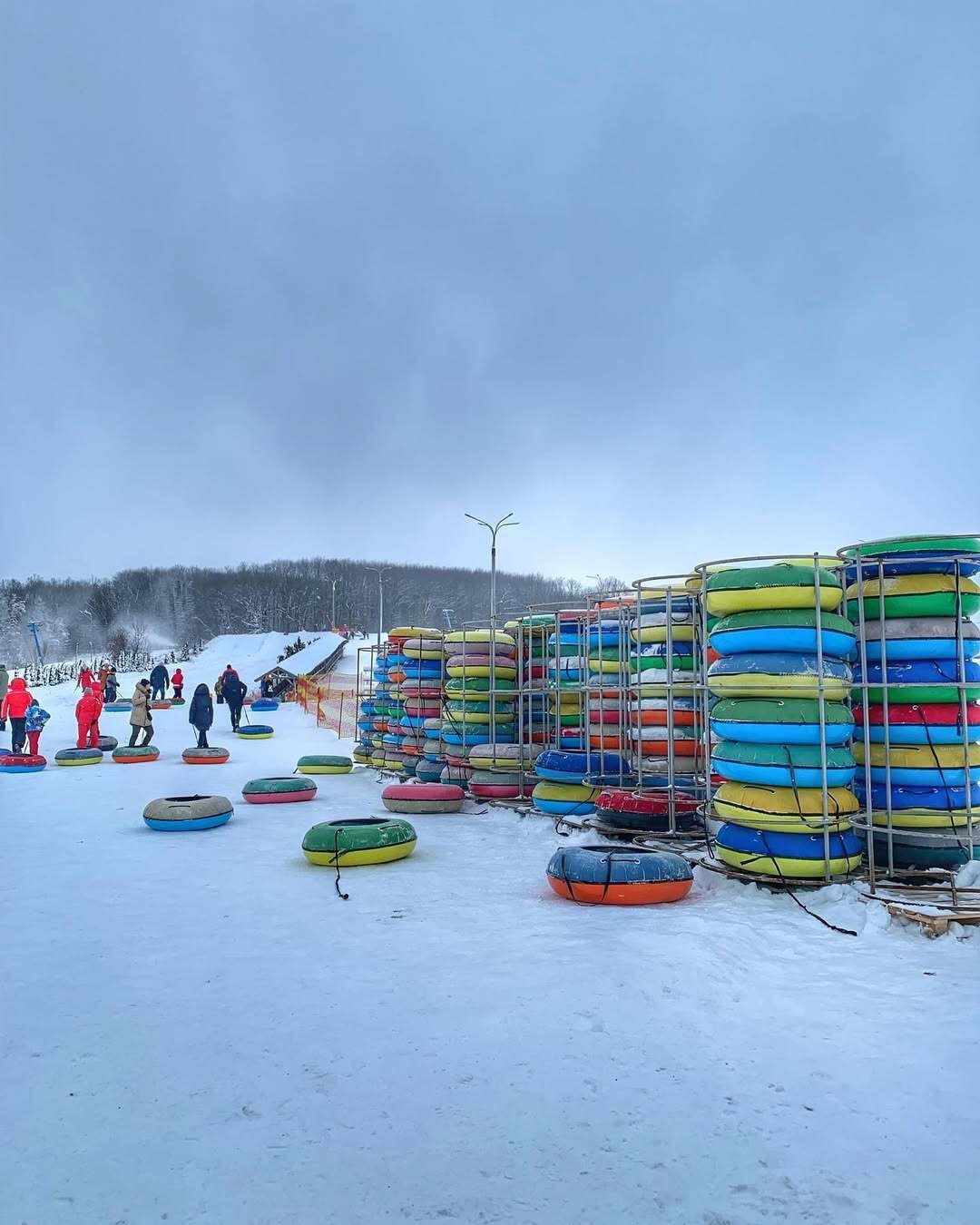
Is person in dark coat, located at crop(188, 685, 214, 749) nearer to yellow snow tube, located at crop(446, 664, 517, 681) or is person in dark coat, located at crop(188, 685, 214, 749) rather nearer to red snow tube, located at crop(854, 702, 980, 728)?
yellow snow tube, located at crop(446, 664, 517, 681)

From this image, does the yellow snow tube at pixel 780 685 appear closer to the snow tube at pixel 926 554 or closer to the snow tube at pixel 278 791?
the snow tube at pixel 926 554

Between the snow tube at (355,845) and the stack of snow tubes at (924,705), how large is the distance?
4.33m

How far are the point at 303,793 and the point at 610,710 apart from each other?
4864 millimetres

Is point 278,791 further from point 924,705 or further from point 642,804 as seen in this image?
point 924,705

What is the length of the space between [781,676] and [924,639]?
45.2 inches

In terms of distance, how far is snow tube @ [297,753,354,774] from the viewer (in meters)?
15.7

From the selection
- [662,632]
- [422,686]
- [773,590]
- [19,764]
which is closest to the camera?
[773,590]

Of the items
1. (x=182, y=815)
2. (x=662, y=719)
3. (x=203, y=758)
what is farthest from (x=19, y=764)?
(x=662, y=719)

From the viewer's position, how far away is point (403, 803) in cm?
1112

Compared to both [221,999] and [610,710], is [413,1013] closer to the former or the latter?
[221,999]

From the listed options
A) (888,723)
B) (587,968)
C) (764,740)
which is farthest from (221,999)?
(888,723)

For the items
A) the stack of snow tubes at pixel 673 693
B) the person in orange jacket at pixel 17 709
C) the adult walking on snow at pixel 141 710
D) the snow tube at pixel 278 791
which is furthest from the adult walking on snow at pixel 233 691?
the stack of snow tubes at pixel 673 693

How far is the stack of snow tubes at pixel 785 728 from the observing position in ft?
20.6

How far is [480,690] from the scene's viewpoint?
12.4 m
